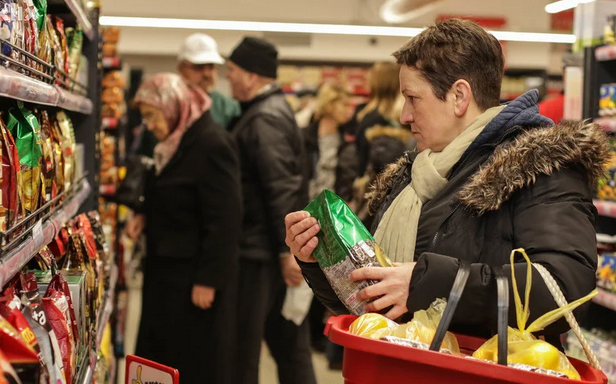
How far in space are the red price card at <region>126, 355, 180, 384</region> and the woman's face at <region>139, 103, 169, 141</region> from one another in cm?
204

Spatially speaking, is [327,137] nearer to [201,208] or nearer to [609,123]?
[201,208]

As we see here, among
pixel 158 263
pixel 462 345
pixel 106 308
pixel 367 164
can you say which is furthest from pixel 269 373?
pixel 462 345

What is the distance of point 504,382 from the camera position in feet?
4.12

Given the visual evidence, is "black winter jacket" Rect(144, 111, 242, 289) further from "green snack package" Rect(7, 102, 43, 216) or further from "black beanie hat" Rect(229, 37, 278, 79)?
"green snack package" Rect(7, 102, 43, 216)

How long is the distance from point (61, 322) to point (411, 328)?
28.7 inches

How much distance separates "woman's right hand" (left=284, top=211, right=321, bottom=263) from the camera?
1779 mm

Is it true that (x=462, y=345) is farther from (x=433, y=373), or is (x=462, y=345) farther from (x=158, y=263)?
(x=158, y=263)

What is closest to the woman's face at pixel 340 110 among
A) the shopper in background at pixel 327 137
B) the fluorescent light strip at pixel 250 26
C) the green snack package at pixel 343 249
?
the shopper in background at pixel 327 137

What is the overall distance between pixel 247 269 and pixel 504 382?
281 centimetres

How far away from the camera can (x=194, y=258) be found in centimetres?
369

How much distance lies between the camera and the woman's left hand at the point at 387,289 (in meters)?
1.60

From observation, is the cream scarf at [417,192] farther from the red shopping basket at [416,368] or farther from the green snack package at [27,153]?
the green snack package at [27,153]

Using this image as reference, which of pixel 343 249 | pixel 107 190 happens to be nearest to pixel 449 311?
pixel 343 249

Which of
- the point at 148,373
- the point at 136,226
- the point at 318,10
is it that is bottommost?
the point at 148,373
